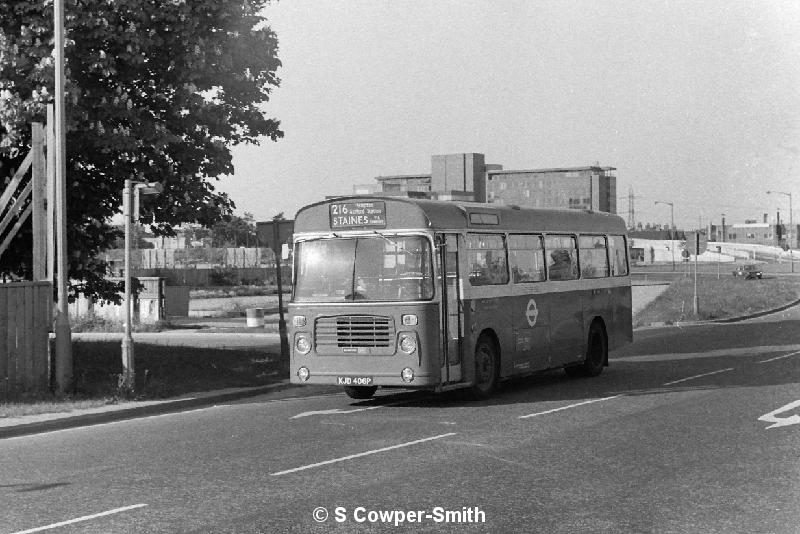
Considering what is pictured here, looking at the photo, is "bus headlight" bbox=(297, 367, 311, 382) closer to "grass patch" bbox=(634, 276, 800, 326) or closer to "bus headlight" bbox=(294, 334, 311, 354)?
"bus headlight" bbox=(294, 334, 311, 354)

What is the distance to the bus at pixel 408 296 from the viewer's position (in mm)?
16188

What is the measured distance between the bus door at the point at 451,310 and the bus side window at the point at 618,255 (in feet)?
22.6

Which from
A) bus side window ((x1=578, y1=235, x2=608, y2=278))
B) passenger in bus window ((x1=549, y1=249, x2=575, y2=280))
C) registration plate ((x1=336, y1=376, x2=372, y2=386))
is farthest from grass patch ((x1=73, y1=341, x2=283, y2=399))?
bus side window ((x1=578, y1=235, x2=608, y2=278))

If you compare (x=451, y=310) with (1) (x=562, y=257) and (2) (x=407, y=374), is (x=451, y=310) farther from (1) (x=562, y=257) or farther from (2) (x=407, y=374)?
(1) (x=562, y=257)

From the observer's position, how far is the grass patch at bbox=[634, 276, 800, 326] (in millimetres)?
43531

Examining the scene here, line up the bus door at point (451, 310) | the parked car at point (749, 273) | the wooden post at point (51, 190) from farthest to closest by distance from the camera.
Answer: the parked car at point (749, 273) < the wooden post at point (51, 190) < the bus door at point (451, 310)

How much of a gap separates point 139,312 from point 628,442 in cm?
3204

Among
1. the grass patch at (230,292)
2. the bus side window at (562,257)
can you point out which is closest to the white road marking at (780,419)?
the bus side window at (562,257)

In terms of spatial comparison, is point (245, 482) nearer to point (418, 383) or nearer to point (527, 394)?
point (418, 383)

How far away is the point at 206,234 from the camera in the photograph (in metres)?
135

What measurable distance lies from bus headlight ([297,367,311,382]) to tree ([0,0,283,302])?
5.96 m

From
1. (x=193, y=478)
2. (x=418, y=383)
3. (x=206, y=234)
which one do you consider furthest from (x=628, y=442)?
(x=206, y=234)

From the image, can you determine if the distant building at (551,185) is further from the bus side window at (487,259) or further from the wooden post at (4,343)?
the wooden post at (4,343)

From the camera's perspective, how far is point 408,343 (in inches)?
632
